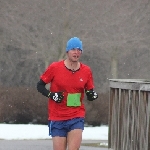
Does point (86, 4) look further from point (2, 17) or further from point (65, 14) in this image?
point (2, 17)

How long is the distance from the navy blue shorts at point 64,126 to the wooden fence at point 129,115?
3.38ft

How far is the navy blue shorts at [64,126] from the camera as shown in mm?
6746

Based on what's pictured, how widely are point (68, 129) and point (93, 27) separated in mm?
14855

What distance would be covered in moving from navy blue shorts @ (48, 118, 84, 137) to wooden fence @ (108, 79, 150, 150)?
103 centimetres

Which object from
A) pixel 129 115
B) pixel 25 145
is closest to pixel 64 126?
pixel 129 115

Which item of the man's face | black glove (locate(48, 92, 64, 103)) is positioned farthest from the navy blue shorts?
the man's face

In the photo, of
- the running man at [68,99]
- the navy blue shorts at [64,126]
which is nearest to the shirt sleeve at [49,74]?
the running man at [68,99]

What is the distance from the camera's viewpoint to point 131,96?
7.77m

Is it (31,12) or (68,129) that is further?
(31,12)

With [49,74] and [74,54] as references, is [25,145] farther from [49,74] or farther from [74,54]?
[74,54]

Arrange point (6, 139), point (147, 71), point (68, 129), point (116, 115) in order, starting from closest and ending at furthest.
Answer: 1. point (68, 129)
2. point (116, 115)
3. point (6, 139)
4. point (147, 71)

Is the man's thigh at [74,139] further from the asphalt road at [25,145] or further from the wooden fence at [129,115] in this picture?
the asphalt road at [25,145]

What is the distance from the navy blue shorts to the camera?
6746 mm

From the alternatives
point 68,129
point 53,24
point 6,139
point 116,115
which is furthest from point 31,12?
point 68,129
